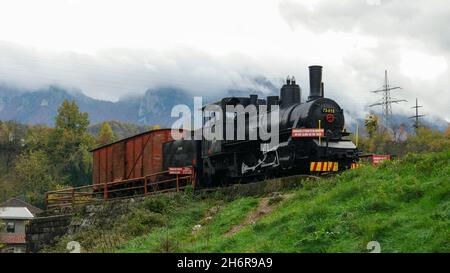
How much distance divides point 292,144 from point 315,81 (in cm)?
270

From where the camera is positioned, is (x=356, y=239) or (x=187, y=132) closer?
(x=356, y=239)

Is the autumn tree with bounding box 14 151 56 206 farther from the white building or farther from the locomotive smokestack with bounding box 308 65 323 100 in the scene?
the locomotive smokestack with bounding box 308 65 323 100

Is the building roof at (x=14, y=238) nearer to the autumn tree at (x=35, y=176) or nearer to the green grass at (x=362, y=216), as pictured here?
the autumn tree at (x=35, y=176)

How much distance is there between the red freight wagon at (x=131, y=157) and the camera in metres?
30.4

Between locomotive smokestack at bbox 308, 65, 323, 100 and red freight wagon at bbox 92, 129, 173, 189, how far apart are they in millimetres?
10072

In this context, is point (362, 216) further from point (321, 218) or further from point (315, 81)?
point (315, 81)

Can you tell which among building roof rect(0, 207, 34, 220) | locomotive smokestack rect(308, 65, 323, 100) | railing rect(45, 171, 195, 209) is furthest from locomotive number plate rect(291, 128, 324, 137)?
building roof rect(0, 207, 34, 220)

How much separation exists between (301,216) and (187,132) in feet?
48.3

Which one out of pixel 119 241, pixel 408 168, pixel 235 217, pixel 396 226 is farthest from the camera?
pixel 119 241

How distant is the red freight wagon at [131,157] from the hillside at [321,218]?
8415mm

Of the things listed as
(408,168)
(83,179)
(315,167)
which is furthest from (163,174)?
(83,179)

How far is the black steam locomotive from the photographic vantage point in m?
20.8

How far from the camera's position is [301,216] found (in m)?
14.2

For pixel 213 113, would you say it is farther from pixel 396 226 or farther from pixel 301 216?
pixel 396 226
